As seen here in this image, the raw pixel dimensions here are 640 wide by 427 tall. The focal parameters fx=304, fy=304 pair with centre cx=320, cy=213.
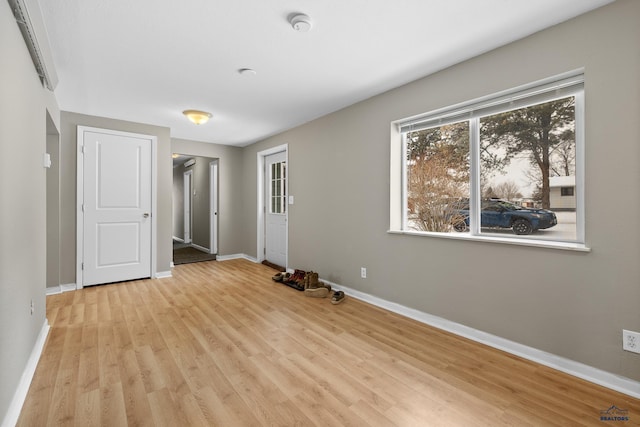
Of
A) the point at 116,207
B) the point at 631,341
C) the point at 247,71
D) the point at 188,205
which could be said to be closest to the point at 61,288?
the point at 116,207

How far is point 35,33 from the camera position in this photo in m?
1.93

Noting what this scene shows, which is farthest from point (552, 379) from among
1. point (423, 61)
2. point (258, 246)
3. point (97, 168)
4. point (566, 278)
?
point (97, 168)

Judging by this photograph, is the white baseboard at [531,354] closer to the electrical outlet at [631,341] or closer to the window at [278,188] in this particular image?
the electrical outlet at [631,341]

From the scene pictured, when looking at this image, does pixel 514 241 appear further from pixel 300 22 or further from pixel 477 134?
pixel 300 22

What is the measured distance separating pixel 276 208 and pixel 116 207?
247cm

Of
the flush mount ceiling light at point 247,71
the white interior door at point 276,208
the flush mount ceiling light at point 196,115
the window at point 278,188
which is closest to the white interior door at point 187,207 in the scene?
the white interior door at point 276,208

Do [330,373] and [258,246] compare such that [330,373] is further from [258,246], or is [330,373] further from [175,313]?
[258,246]

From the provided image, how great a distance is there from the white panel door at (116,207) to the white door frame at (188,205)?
12.4 feet

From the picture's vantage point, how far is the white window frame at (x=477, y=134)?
213 centimetres

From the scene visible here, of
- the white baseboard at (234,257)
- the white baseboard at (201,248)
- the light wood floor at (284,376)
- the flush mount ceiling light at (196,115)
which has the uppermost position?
the flush mount ceiling light at (196,115)

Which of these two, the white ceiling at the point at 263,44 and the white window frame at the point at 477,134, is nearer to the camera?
the white ceiling at the point at 263,44

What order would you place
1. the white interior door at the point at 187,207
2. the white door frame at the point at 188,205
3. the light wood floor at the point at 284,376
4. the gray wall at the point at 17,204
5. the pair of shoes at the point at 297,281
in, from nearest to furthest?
the gray wall at the point at 17,204, the light wood floor at the point at 284,376, the pair of shoes at the point at 297,281, the white door frame at the point at 188,205, the white interior door at the point at 187,207

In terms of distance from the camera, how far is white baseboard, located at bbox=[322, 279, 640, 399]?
189 centimetres

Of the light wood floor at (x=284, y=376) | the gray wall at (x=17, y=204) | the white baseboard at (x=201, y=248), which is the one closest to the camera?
the gray wall at (x=17, y=204)
